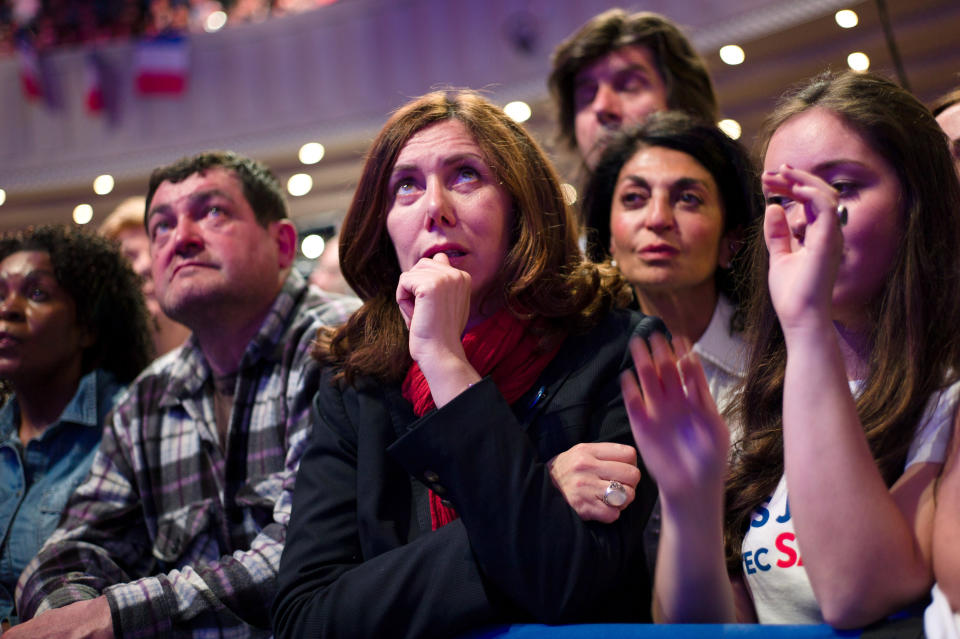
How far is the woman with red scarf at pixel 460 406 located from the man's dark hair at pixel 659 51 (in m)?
1.26

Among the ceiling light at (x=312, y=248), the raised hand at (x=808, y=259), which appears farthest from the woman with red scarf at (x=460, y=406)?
the ceiling light at (x=312, y=248)

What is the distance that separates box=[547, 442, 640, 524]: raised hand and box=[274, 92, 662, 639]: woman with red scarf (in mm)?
15

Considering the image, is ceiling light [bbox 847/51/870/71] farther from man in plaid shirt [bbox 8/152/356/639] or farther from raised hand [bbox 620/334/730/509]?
raised hand [bbox 620/334/730/509]

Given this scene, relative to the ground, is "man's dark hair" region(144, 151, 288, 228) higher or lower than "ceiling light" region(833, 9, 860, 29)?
lower

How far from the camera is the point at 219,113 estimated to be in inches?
258

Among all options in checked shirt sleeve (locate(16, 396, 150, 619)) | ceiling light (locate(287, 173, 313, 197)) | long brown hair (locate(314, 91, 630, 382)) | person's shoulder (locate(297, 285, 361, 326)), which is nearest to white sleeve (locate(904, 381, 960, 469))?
long brown hair (locate(314, 91, 630, 382))

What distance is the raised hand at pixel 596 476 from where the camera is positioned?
3.90 ft

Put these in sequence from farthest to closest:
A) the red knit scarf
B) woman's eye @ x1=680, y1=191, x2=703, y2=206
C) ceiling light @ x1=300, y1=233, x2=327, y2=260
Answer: ceiling light @ x1=300, y1=233, x2=327, y2=260
woman's eye @ x1=680, y1=191, x2=703, y2=206
the red knit scarf

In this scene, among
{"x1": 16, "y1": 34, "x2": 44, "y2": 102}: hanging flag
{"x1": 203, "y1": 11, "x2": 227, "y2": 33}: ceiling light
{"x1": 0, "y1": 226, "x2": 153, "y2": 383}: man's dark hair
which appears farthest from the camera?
{"x1": 203, "y1": 11, "x2": 227, "y2": 33}: ceiling light

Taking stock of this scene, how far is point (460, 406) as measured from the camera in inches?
46.9

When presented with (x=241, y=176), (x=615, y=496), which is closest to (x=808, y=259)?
(x=615, y=496)

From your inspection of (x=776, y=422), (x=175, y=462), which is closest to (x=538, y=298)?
(x=776, y=422)

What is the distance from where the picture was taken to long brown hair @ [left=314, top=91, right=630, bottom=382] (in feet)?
4.78

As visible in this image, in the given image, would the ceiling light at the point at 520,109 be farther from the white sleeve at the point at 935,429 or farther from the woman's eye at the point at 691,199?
the white sleeve at the point at 935,429
